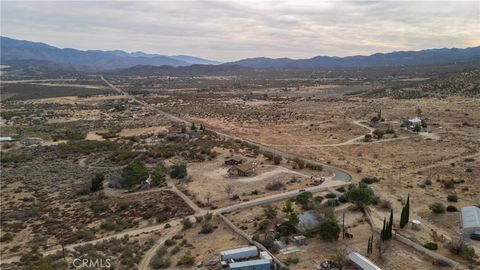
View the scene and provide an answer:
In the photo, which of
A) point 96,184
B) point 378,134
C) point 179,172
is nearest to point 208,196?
point 179,172

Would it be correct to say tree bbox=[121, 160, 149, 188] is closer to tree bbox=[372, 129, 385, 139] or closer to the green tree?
the green tree

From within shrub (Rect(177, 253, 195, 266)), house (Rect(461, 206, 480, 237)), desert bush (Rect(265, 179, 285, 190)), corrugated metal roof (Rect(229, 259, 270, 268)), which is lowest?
shrub (Rect(177, 253, 195, 266))

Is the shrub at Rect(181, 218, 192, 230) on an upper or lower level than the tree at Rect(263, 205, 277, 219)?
lower

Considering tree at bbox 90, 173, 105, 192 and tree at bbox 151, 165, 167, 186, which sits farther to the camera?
tree at bbox 151, 165, 167, 186

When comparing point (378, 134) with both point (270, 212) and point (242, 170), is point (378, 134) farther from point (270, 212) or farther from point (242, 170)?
point (270, 212)

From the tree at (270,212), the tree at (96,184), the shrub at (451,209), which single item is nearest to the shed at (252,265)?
the tree at (270,212)

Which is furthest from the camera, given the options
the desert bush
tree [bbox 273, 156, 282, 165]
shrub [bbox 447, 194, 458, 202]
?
tree [bbox 273, 156, 282, 165]

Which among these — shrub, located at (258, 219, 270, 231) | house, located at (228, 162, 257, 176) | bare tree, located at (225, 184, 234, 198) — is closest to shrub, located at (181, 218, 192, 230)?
shrub, located at (258, 219, 270, 231)

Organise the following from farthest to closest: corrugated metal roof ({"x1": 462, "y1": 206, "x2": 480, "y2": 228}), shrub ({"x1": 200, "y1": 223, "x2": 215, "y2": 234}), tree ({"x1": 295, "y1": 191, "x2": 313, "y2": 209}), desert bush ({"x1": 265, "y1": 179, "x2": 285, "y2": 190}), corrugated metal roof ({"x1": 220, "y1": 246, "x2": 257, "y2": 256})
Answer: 1. desert bush ({"x1": 265, "y1": 179, "x2": 285, "y2": 190})
2. tree ({"x1": 295, "y1": 191, "x2": 313, "y2": 209})
3. shrub ({"x1": 200, "y1": 223, "x2": 215, "y2": 234})
4. corrugated metal roof ({"x1": 462, "y1": 206, "x2": 480, "y2": 228})
5. corrugated metal roof ({"x1": 220, "y1": 246, "x2": 257, "y2": 256})
